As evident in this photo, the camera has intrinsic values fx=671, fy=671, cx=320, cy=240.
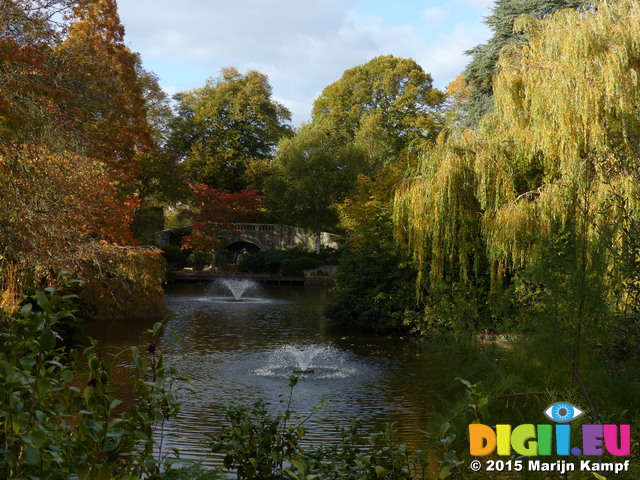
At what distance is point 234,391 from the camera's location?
992cm

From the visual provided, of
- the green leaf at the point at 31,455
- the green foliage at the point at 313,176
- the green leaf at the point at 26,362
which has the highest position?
the green foliage at the point at 313,176

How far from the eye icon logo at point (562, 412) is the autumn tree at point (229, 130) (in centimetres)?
3693

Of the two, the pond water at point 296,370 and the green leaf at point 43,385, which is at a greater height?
the green leaf at point 43,385

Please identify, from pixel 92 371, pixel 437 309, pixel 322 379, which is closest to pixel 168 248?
pixel 437 309

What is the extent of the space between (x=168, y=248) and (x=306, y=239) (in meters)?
8.09

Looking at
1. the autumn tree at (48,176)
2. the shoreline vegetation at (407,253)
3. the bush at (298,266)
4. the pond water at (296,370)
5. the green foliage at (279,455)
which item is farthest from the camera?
the bush at (298,266)

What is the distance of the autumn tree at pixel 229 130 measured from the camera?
4125cm

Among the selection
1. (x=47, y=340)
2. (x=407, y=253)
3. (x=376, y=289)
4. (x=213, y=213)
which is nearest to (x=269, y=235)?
(x=213, y=213)

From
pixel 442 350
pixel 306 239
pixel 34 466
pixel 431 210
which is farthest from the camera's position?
pixel 306 239

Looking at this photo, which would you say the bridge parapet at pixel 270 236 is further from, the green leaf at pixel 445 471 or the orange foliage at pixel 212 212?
the green leaf at pixel 445 471

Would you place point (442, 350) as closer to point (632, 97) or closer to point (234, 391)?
point (234, 391)

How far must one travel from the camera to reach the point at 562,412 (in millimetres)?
4395

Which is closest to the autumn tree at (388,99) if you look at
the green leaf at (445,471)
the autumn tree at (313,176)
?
the autumn tree at (313,176)

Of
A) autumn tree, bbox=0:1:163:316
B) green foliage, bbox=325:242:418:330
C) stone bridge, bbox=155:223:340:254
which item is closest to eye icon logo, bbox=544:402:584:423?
autumn tree, bbox=0:1:163:316
